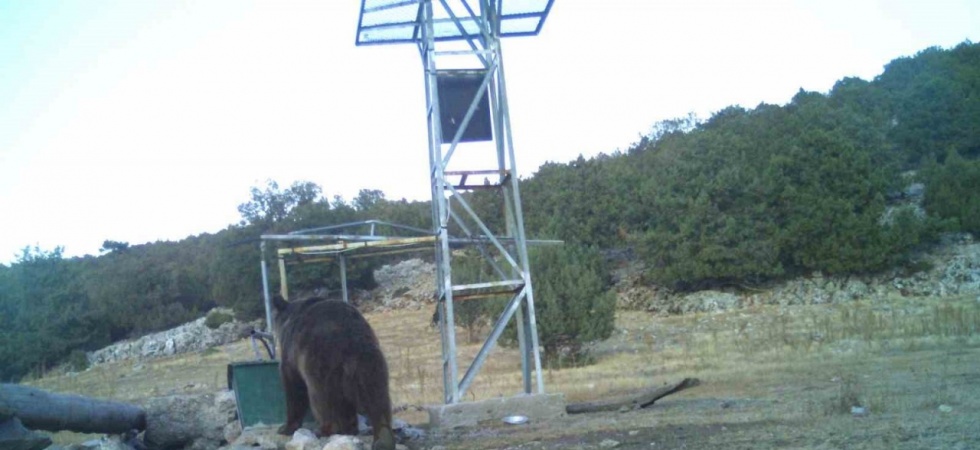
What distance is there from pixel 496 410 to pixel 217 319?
1275 inches

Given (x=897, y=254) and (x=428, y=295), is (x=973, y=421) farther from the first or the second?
(x=428, y=295)

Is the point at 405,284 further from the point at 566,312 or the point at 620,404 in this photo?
the point at 620,404

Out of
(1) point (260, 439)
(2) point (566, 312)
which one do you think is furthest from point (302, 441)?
(2) point (566, 312)

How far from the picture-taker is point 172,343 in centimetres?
3853

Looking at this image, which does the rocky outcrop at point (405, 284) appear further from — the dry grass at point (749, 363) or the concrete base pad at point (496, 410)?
the concrete base pad at point (496, 410)

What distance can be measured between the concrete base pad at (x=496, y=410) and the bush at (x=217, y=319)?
104 feet

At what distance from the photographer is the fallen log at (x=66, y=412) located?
804 cm

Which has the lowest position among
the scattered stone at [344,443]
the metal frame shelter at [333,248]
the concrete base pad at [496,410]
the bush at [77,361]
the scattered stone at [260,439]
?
the bush at [77,361]

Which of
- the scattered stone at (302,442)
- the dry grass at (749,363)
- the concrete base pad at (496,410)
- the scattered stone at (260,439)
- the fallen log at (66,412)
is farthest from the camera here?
the dry grass at (749,363)

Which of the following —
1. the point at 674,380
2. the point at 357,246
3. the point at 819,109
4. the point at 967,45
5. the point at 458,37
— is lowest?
the point at 674,380

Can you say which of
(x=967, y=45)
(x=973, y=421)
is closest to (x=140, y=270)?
(x=973, y=421)

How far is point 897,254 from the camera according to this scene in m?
33.2

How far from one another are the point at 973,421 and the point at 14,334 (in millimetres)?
32972

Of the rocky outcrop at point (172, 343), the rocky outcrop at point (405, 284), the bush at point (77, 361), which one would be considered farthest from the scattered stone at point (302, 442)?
the rocky outcrop at point (405, 284)
